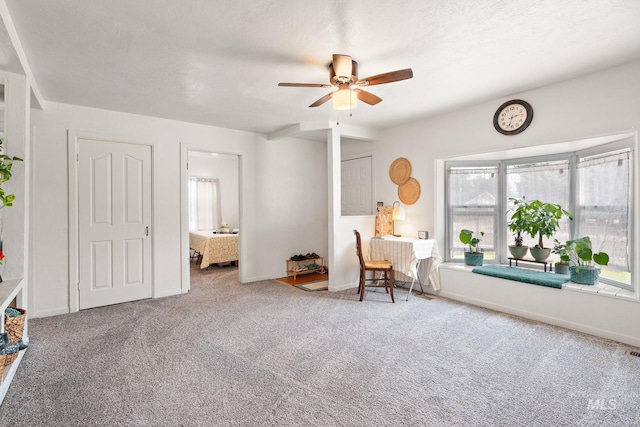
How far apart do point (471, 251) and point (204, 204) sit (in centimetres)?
615

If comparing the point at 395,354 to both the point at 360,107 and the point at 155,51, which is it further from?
the point at 155,51

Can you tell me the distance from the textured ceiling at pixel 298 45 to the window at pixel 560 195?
3.59 feet

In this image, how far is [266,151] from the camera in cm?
543

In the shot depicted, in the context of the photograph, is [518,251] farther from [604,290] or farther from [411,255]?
[411,255]

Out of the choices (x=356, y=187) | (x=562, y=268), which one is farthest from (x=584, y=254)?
(x=356, y=187)

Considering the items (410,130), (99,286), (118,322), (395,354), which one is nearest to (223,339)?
(118,322)

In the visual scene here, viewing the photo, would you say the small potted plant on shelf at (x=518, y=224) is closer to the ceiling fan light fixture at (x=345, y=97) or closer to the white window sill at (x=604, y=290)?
the white window sill at (x=604, y=290)

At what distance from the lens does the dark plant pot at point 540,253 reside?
403 centimetres

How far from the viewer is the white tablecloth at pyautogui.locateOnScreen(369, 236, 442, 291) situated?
168 inches

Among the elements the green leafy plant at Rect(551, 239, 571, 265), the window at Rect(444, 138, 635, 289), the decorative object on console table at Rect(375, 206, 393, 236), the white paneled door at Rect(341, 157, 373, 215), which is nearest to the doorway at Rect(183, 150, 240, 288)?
the white paneled door at Rect(341, 157, 373, 215)

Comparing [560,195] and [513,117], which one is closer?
[513,117]

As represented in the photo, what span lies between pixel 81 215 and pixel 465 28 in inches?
173

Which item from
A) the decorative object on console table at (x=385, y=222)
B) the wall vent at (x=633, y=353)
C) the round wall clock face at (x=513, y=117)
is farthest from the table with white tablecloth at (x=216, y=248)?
the wall vent at (x=633, y=353)

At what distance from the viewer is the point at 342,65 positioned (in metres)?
2.53
